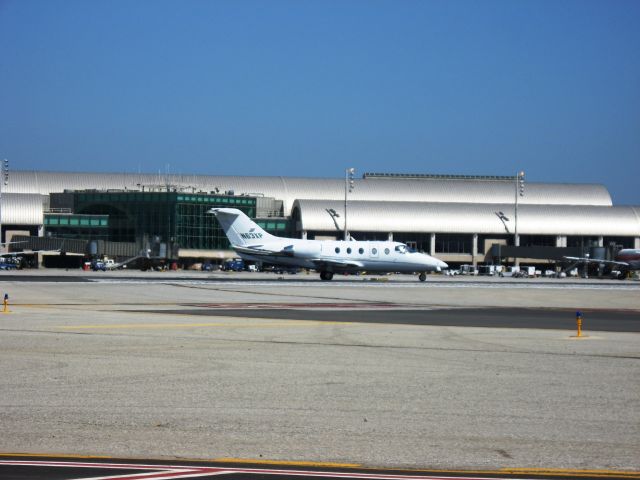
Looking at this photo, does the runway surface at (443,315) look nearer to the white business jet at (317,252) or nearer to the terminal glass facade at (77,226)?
the white business jet at (317,252)

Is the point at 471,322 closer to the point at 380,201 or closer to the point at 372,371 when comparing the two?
the point at 372,371

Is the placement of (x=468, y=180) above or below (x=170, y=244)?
above

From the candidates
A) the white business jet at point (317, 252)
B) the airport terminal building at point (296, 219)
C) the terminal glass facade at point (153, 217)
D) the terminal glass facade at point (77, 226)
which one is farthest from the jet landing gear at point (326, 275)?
the terminal glass facade at point (77, 226)

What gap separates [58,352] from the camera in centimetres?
2139

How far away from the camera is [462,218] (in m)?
129

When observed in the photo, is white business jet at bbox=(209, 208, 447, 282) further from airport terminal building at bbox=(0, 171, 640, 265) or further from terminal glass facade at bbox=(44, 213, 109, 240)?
terminal glass facade at bbox=(44, 213, 109, 240)

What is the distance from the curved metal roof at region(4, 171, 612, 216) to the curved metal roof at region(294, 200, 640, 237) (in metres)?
8.00

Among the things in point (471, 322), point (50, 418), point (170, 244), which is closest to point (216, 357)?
point (50, 418)

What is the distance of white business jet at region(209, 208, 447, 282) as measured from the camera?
72188mm

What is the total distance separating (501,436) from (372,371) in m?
6.31

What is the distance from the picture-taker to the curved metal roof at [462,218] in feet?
415

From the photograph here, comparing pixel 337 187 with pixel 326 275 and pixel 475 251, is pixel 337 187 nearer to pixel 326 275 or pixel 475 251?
pixel 475 251

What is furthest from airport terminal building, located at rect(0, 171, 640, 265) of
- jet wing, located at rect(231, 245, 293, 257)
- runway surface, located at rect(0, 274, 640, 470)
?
runway surface, located at rect(0, 274, 640, 470)

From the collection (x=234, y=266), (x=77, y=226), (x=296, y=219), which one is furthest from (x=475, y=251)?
(x=77, y=226)
